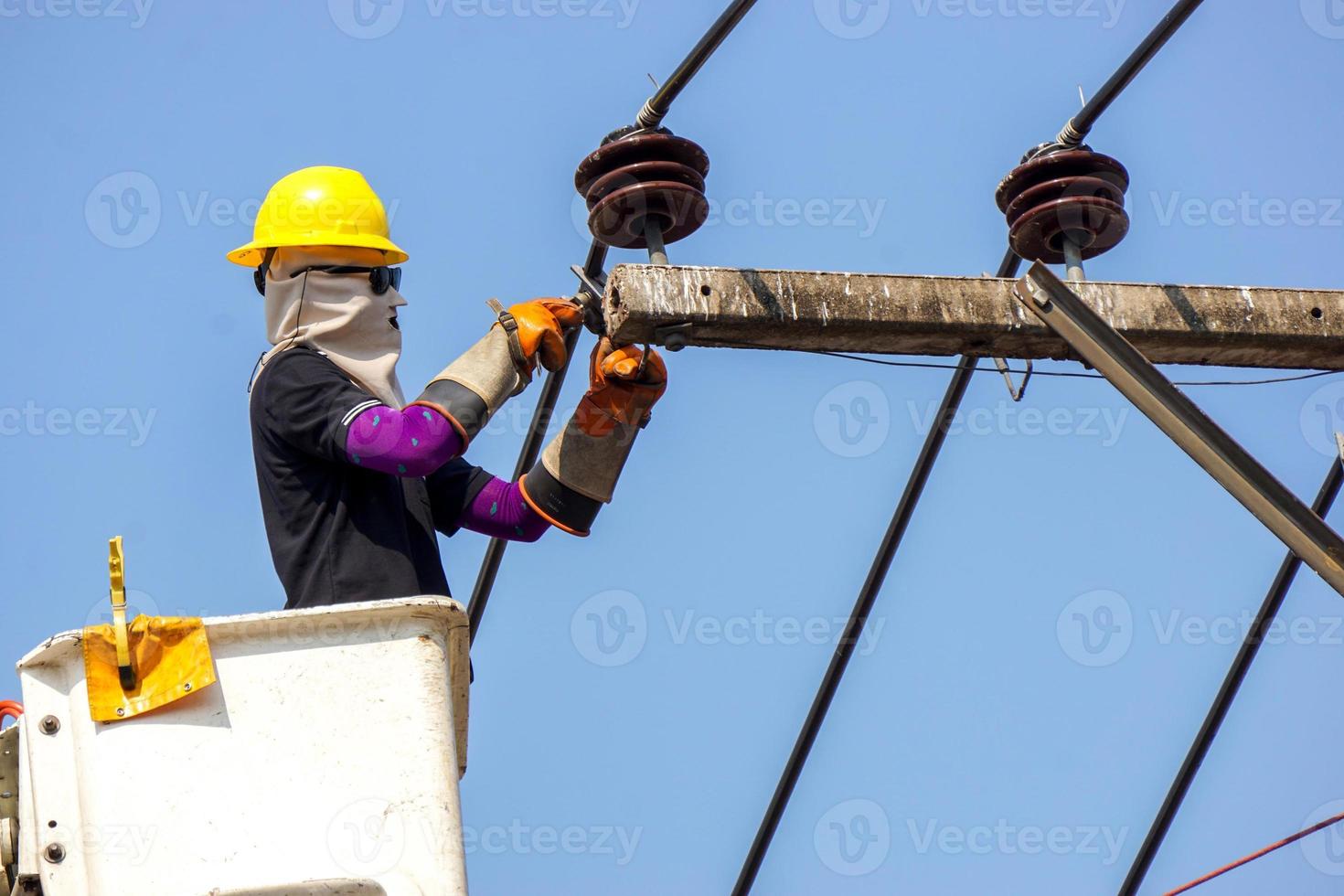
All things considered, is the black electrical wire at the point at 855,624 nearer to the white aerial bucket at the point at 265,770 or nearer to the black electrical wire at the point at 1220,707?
the black electrical wire at the point at 1220,707

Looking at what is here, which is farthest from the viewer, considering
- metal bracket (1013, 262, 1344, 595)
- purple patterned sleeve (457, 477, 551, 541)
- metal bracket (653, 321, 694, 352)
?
purple patterned sleeve (457, 477, 551, 541)

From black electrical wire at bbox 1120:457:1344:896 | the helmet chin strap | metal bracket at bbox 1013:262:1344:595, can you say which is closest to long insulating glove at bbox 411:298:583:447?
the helmet chin strap

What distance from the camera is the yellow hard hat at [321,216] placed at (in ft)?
18.0

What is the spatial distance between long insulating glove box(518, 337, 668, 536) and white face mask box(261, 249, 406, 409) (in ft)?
1.54

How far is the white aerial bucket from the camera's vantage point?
156 inches

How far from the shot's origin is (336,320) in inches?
211

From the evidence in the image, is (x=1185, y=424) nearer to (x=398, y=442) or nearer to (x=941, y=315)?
(x=941, y=315)

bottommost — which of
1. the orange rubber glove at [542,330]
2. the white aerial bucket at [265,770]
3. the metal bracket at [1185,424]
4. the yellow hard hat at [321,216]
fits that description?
the white aerial bucket at [265,770]

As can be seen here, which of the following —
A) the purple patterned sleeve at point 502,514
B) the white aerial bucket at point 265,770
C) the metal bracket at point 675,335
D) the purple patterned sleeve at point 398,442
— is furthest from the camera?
the purple patterned sleeve at point 502,514

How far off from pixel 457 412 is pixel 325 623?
104 cm

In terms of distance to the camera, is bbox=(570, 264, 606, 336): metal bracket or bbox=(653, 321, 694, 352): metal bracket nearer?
bbox=(653, 321, 694, 352): metal bracket

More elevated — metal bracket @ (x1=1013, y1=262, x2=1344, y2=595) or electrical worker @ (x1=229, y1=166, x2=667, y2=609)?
electrical worker @ (x1=229, y1=166, x2=667, y2=609)

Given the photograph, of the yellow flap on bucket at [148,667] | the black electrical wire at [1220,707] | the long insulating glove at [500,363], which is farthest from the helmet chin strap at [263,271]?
the black electrical wire at [1220,707]

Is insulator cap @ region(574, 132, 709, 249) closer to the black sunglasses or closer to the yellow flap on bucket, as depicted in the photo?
the black sunglasses
